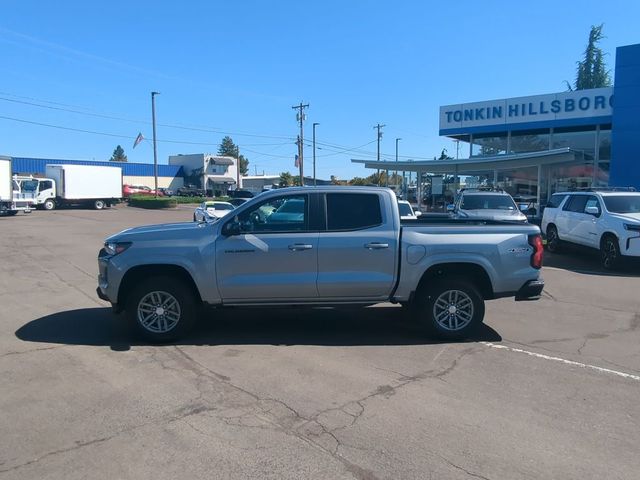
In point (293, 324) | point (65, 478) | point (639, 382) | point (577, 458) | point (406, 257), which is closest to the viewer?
point (65, 478)

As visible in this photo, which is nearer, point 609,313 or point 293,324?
point 293,324

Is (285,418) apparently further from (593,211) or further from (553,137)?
(553,137)

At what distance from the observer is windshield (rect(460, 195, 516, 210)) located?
16.9 m

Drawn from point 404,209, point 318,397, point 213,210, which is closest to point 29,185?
point 213,210

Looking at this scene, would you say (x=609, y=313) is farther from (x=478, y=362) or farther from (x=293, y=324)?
(x=293, y=324)

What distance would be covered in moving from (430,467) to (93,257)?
1264 centimetres

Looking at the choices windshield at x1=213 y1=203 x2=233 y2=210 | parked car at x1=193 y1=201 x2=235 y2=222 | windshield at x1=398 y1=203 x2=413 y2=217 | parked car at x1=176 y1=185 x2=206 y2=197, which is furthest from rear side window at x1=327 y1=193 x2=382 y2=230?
parked car at x1=176 y1=185 x2=206 y2=197

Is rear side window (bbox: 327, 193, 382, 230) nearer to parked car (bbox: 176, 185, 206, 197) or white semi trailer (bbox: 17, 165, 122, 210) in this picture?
white semi trailer (bbox: 17, 165, 122, 210)

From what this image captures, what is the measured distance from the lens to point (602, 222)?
1274cm

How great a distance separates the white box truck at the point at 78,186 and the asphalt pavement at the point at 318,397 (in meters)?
34.6

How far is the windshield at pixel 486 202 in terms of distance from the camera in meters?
16.9

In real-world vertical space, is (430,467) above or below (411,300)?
below

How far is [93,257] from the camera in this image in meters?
14.2

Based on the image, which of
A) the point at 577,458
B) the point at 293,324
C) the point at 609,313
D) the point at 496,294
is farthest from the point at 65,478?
the point at 609,313
